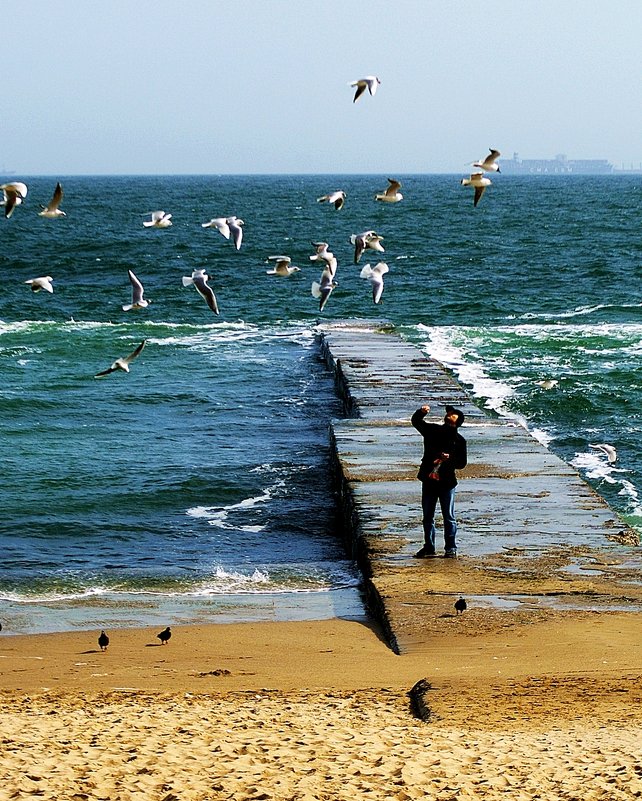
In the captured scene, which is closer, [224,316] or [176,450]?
[176,450]

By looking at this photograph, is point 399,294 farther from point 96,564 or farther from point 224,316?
point 96,564

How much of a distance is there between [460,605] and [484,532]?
238 cm

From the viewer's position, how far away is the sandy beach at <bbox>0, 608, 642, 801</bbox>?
23.5 feet

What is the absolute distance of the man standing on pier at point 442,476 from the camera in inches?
471

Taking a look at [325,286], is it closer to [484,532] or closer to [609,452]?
[609,452]

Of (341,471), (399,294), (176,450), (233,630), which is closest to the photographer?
(233,630)

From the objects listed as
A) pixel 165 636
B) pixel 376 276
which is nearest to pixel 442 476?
pixel 165 636

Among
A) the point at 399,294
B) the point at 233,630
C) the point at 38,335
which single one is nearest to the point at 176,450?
the point at 233,630

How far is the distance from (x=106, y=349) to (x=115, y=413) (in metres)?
8.67

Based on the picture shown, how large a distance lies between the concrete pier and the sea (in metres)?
0.73

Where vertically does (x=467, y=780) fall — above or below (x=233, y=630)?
above

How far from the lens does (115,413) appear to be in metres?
23.2

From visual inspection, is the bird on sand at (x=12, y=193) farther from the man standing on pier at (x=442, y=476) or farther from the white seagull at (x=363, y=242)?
the man standing on pier at (x=442, y=476)

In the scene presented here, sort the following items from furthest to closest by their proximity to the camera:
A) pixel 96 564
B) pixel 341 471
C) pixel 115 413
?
1. pixel 115 413
2. pixel 341 471
3. pixel 96 564
